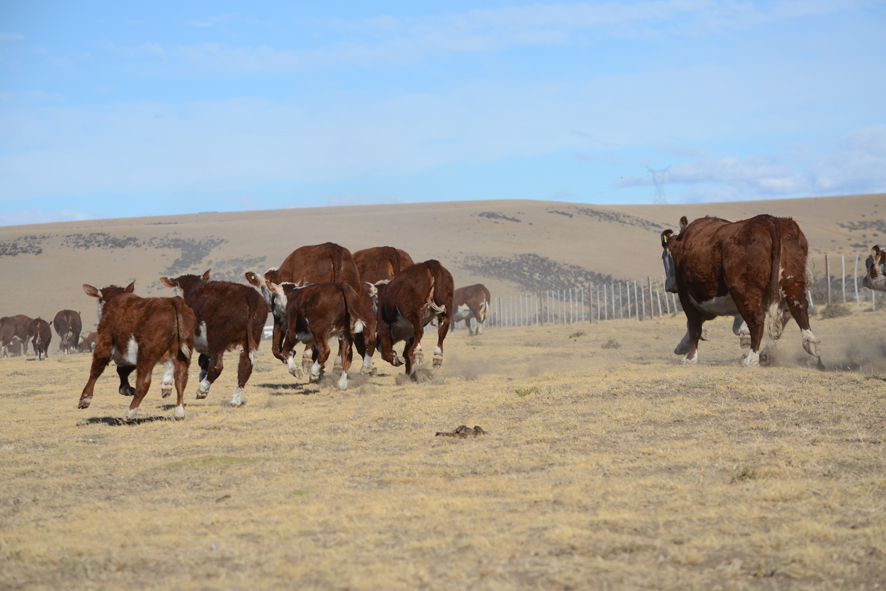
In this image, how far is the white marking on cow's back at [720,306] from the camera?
39.7 feet

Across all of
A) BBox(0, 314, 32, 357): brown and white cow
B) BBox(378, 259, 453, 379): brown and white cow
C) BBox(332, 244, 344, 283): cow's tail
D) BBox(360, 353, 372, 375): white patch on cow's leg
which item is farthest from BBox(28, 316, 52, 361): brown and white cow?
BBox(378, 259, 453, 379): brown and white cow

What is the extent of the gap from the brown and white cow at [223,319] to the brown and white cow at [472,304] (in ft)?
72.8

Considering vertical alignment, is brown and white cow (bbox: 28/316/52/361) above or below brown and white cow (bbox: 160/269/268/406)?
below

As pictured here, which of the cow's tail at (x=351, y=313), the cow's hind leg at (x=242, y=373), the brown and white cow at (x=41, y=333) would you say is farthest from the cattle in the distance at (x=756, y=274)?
the brown and white cow at (x=41, y=333)

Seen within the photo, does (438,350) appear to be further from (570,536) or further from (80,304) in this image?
(80,304)

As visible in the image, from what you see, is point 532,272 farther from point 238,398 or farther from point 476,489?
point 476,489

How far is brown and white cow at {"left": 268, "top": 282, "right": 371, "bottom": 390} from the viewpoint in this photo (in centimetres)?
1178

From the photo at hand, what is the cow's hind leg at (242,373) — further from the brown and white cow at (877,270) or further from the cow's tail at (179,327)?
the brown and white cow at (877,270)

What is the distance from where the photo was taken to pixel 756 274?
11461 millimetres

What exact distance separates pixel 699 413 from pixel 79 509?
5.60m

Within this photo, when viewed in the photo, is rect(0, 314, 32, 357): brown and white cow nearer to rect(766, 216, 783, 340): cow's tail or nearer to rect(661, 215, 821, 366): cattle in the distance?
rect(661, 215, 821, 366): cattle in the distance

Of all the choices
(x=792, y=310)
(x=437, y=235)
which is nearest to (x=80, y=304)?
(x=437, y=235)

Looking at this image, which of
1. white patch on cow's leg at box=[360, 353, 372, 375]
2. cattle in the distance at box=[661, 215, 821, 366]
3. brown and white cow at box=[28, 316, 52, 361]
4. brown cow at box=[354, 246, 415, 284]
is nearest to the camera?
cattle in the distance at box=[661, 215, 821, 366]

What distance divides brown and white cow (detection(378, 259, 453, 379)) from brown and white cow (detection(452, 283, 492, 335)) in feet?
→ 65.1
